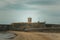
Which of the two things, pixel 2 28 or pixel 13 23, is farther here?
pixel 2 28

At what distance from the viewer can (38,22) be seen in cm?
4434

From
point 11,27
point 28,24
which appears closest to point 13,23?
point 11,27

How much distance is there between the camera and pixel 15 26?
151ft

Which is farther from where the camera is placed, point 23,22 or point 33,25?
point 23,22

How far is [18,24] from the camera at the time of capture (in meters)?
46.5

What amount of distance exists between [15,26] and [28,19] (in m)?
5.04

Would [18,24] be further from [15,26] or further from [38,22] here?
[38,22]

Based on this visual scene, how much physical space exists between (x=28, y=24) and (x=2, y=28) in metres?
10.0

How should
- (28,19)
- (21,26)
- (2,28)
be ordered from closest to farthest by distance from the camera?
(28,19), (21,26), (2,28)

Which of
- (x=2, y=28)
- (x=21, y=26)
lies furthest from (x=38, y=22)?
(x=2, y=28)

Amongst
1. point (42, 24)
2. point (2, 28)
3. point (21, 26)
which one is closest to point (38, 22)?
point (42, 24)

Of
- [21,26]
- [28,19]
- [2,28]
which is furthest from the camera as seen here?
[2,28]

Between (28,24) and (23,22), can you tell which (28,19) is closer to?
(28,24)

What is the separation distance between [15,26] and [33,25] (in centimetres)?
492
